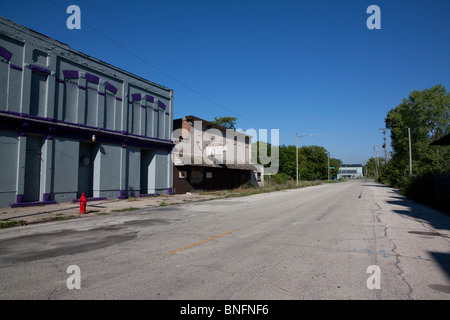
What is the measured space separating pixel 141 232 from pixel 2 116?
411 inches

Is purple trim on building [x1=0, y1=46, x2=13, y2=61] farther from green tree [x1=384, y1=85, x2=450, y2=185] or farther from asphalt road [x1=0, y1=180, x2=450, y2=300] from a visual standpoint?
green tree [x1=384, y1=85, x2=450, y2=185]

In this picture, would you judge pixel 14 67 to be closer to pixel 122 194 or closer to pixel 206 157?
pixel 122 194

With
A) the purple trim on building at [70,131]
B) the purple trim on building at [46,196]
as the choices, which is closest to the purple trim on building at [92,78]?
the purple trim on building at [70,131]

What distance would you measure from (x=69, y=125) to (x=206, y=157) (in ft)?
56.0

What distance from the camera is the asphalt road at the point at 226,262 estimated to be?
4398 mm

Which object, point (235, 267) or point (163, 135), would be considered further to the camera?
point (163, 135)

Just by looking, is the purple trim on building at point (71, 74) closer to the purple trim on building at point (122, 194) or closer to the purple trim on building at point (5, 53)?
the purple trim on building at point (5, 53)

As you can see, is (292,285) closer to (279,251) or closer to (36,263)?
(279,251)

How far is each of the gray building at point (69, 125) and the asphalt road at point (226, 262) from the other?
6.77 metres

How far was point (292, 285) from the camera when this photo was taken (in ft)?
15.2

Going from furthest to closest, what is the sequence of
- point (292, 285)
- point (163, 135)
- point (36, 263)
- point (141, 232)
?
point (163, 135)
point (141, 232)
point (36, 263)
point (292, 285)

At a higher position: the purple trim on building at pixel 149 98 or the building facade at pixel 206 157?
the purple trim on building at pixel 149 98
